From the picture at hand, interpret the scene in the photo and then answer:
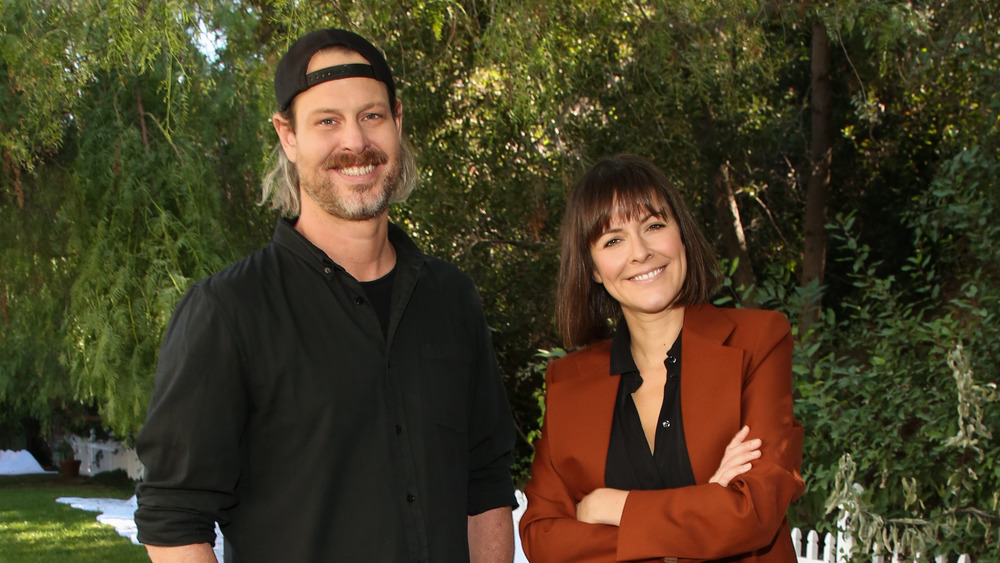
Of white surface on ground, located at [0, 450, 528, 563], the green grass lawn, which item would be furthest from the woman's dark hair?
the green grass lawn

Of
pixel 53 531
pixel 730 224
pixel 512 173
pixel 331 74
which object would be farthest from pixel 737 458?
pixel 53 531

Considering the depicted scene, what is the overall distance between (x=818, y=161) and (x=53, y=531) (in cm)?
962

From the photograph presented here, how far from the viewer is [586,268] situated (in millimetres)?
2215

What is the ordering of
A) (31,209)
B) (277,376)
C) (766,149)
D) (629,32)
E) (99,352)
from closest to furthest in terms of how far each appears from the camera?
(277,376)
(99,352)
(31,209)
(629,32)
(766,149)

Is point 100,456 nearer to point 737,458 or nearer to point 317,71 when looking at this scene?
point 317,71

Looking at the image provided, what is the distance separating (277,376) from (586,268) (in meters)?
0.79

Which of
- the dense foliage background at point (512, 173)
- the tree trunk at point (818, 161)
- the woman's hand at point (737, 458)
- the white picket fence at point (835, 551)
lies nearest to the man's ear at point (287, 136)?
the woman's hand at point (737, 458)

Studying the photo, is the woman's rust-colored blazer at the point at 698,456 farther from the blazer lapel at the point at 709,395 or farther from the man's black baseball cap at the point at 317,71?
the man's black baseball cap at the point at 317,71

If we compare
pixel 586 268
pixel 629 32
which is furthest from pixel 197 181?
pixel 586 268

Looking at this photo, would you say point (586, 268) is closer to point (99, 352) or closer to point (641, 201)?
point (641, 201)

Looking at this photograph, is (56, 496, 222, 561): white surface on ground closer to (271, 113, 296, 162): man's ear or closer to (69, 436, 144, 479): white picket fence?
(69, 436, 144, 479): white picket fence

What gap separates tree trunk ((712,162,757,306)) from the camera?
849 cm

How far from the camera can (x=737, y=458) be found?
191cm

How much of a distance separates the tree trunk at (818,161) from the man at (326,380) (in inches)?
284
